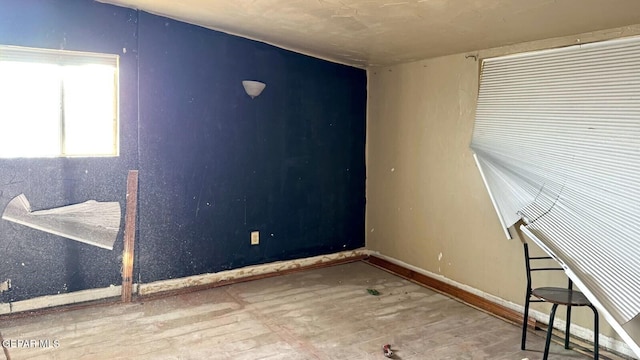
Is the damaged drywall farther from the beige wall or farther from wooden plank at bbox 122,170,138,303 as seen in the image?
the beige wall

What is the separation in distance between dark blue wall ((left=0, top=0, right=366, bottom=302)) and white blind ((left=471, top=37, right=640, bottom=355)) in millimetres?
1685

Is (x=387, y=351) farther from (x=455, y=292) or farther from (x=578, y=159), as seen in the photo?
(x=578, y=159)

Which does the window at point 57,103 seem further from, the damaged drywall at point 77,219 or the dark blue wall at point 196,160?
the damaged drywall at point 77,219

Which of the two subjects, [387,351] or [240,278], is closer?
[387,351]

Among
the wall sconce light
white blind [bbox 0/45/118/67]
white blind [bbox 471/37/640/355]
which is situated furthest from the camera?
the wall sconce light

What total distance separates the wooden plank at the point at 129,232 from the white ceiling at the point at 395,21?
1.35 metres

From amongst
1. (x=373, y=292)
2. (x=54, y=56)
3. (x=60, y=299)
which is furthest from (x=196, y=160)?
(x=373, y=292)

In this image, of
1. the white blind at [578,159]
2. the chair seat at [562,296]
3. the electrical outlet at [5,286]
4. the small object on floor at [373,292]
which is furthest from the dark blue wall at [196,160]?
the chair seat at [562,296]

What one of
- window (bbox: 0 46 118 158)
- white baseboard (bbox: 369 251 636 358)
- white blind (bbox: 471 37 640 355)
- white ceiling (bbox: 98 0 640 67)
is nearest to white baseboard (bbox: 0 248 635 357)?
white baseboard (bbox: 369 251 636 358)

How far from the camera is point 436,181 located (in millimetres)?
4008

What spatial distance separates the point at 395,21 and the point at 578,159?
1406mm

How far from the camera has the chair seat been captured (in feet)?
8.30

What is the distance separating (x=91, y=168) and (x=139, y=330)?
1.28m

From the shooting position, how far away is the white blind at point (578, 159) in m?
2.39
